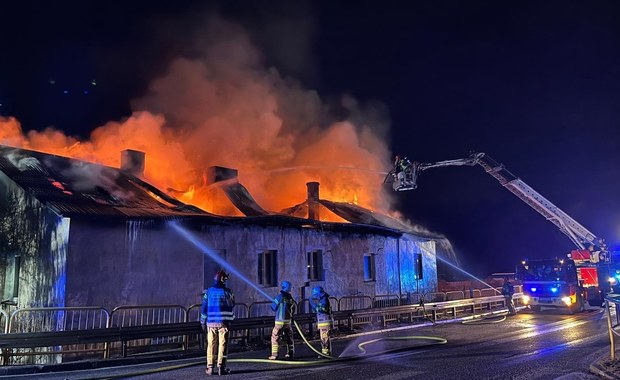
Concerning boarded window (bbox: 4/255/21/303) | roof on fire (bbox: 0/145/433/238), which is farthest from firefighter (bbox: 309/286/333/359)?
boarded window (bbox: 4/255/21/303)

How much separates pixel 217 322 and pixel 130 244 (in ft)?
18.5

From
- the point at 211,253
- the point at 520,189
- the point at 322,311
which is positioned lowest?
the point at 322,311

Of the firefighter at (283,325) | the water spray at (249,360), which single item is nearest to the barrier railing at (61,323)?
the water spray at (249,360)

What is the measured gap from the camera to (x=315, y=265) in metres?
18.5

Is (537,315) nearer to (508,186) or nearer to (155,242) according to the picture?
(508,186)

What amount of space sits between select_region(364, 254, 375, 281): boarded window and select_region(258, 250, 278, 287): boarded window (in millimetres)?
5279

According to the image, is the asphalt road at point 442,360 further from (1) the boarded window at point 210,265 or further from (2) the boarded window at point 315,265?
(2) the boarded window at point 315,265

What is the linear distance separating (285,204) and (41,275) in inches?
793

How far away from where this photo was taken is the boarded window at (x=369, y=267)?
67.6ft

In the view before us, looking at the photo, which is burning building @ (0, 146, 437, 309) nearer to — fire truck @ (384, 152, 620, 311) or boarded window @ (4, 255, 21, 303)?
boarded window @ (4, 255, 21, 303)

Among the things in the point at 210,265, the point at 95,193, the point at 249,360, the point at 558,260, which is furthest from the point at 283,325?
the point at 558,260

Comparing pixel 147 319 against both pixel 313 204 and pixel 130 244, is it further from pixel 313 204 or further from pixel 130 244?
pixel 313 204

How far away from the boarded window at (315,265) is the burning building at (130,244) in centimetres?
4

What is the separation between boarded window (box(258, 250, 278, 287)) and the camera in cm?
1650
